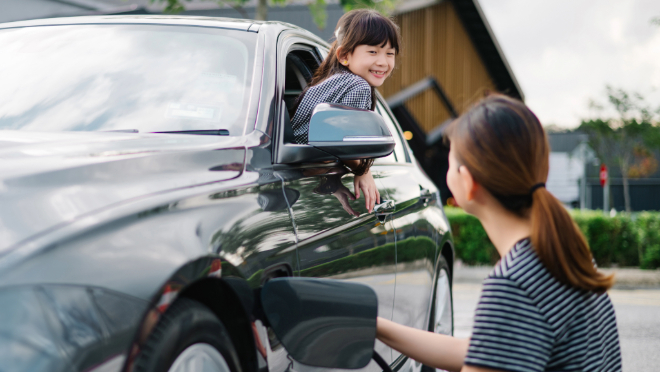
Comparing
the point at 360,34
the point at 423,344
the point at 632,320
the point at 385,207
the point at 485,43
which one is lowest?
the point at 632,320

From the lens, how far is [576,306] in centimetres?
160

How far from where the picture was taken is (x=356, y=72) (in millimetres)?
3088

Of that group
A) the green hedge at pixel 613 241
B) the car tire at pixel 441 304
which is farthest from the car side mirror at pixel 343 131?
the green hedge at pixel 613 241

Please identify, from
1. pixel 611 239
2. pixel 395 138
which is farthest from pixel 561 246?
pixel 611 239

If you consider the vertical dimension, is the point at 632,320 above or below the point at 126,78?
below

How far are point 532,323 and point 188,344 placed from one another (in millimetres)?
769

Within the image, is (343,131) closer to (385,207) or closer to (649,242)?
(385,207)

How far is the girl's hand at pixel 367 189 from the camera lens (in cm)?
283

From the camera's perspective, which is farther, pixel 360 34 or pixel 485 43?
pixel 485 43

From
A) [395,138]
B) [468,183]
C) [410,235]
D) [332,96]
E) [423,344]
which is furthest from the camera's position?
[395,138]

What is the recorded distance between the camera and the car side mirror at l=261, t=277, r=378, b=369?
1842mm

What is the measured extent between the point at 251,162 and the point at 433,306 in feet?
7.08

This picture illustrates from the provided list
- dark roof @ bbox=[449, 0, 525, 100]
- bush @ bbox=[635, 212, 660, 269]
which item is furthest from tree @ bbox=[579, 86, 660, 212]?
bush @ bbox=[635, 212, 660, 269]

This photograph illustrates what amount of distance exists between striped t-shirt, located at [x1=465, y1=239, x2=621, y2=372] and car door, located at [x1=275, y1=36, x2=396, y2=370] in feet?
2.11
